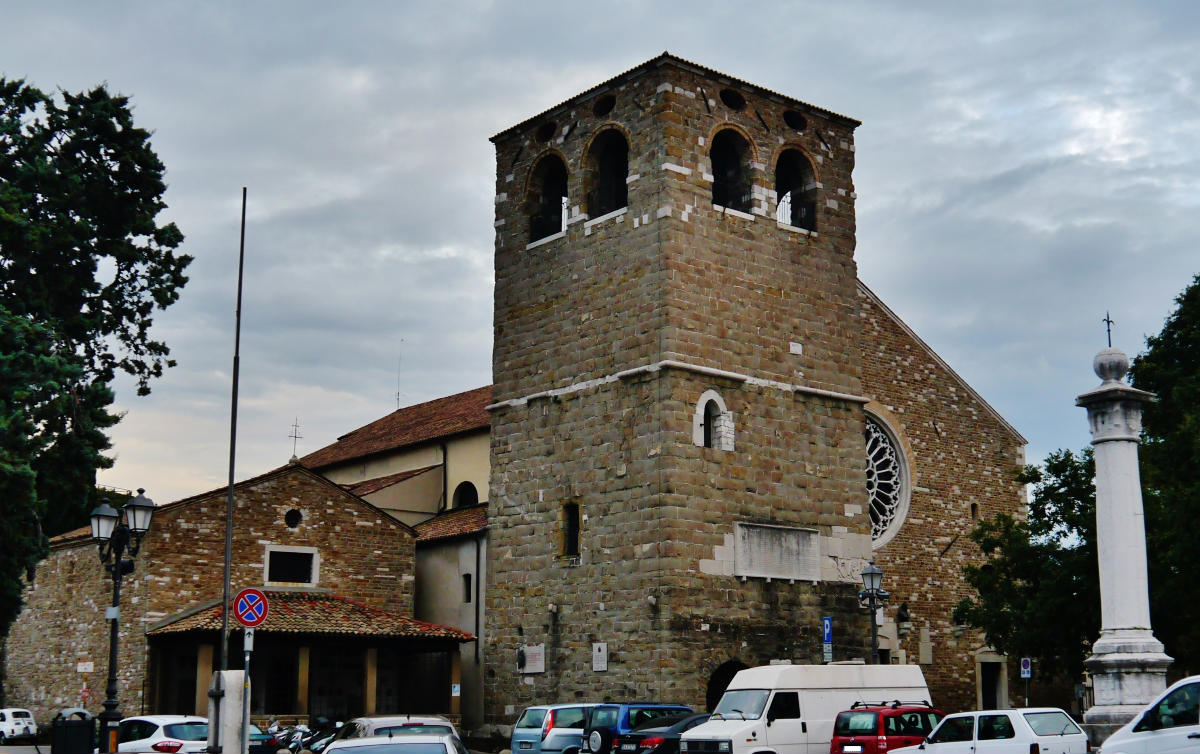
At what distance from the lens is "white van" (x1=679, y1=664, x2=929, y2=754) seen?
21.4 meters

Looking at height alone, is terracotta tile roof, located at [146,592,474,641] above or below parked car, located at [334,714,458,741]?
above

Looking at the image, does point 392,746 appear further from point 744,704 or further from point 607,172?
point 607,172

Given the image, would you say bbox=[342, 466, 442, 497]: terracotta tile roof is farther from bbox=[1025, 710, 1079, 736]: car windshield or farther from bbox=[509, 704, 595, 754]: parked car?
bbox=[1025, 710, 1079, 736]: car windshield

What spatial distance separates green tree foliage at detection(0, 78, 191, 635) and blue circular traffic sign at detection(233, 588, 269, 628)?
8.48 m

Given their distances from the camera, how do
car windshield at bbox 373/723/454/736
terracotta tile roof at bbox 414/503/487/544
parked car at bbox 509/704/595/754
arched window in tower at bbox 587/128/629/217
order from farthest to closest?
1. terracotta tile roof at bbox 414/503/487/544
2. arched window in tower at bbox 587/128/629/217
3. parked car at bbox 509/704/595/754
4. car windshield at bbox 373/723/454/736

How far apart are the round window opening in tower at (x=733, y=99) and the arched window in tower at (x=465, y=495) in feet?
46.0

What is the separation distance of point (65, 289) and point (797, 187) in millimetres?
16703

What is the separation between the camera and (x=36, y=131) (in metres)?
29.3

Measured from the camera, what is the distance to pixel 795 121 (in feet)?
109

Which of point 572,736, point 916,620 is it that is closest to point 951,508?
point 916,620

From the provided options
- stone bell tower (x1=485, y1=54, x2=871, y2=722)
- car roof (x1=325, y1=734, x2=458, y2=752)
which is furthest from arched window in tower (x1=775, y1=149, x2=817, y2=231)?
car roof (x1=325, y1=734, x2=458, y2=752)

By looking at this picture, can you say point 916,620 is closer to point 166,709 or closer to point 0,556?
point 166,709

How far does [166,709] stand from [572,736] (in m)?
13.5

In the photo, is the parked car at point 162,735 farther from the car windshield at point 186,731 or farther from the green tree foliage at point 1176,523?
the green tree foliage at point 1176,523
